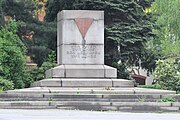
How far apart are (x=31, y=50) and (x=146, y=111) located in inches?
688

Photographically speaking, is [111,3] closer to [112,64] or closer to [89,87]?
[112,64]

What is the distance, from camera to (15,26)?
96.0 feet

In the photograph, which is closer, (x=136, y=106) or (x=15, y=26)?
(x=136, y=106)

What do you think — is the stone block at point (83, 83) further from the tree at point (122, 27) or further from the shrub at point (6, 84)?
the tree at point (122, 27)

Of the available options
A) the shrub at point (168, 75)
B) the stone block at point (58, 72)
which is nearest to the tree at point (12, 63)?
the stone block at point (58, 72)

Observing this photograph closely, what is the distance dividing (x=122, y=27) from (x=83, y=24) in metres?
7.67

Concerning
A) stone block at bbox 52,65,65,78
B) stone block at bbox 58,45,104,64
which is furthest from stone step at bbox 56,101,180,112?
stone block at bbox 58,45,104,64

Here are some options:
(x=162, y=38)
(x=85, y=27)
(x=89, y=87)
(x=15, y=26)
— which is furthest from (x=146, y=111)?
(x=162, y=38)

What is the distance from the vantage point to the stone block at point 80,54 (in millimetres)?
23469

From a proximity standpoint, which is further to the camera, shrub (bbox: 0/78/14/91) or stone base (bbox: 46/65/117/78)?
shrub (bbox: 0/78/14/91)

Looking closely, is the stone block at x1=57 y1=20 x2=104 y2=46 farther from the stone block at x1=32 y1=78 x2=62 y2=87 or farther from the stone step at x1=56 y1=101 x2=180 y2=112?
the stone step at x1=56 y1=101 x2=180 y2=112

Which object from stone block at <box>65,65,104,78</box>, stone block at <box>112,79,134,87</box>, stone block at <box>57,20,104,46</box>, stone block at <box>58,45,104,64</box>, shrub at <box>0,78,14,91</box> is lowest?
shrub at <box>0,78,14,91</box>

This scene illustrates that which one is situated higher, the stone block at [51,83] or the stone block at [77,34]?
the stone block at [77,34]

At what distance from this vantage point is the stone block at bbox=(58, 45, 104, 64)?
23469mm
